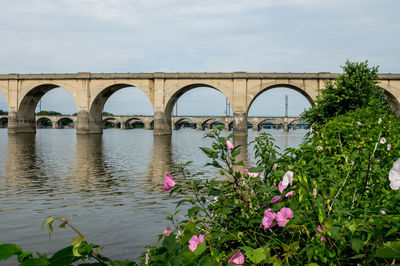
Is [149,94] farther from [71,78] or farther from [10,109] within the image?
[10,109]

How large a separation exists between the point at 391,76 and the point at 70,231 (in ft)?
133

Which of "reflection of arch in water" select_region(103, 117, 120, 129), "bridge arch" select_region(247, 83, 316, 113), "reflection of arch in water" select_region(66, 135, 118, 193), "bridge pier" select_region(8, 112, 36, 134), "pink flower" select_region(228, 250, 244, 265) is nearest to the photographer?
"pink flower" select_region(228, 250, 244, 265)

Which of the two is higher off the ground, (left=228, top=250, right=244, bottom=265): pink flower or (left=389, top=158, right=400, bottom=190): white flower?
(left=389, top=158, right=400, bottom=190): white flower

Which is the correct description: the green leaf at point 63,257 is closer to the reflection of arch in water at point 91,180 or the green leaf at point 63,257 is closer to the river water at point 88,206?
the river water at point 88,206

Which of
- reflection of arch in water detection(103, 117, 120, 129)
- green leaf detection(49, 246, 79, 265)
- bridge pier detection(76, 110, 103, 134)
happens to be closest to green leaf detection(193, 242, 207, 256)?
green leaf detection(49, 246, 79, 265)

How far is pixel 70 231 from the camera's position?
4.85 m

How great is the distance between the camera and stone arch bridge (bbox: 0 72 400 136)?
A: 37.0m

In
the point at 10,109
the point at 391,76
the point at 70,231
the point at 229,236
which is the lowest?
the point at 70,231

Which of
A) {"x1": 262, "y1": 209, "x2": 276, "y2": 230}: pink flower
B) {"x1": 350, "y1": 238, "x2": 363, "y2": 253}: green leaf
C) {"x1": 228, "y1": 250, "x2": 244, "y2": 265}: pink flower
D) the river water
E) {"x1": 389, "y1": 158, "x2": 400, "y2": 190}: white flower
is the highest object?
{"x1": 389, "y1": 158, "x2": 400, "y2": 190}: white flower

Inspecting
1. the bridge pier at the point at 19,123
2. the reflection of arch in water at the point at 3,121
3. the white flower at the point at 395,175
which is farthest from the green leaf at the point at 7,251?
the reflection of arch in water at the point at 3,121

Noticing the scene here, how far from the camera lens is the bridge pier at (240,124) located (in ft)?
121

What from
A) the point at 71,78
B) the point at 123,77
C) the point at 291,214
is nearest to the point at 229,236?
the point at 291,214

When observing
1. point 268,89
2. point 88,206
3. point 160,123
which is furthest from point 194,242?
point 268,89

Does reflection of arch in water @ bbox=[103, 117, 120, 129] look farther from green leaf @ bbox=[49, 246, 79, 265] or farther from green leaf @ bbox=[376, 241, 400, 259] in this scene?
green leaf @ bbox=[376, 241, 400, 259]
